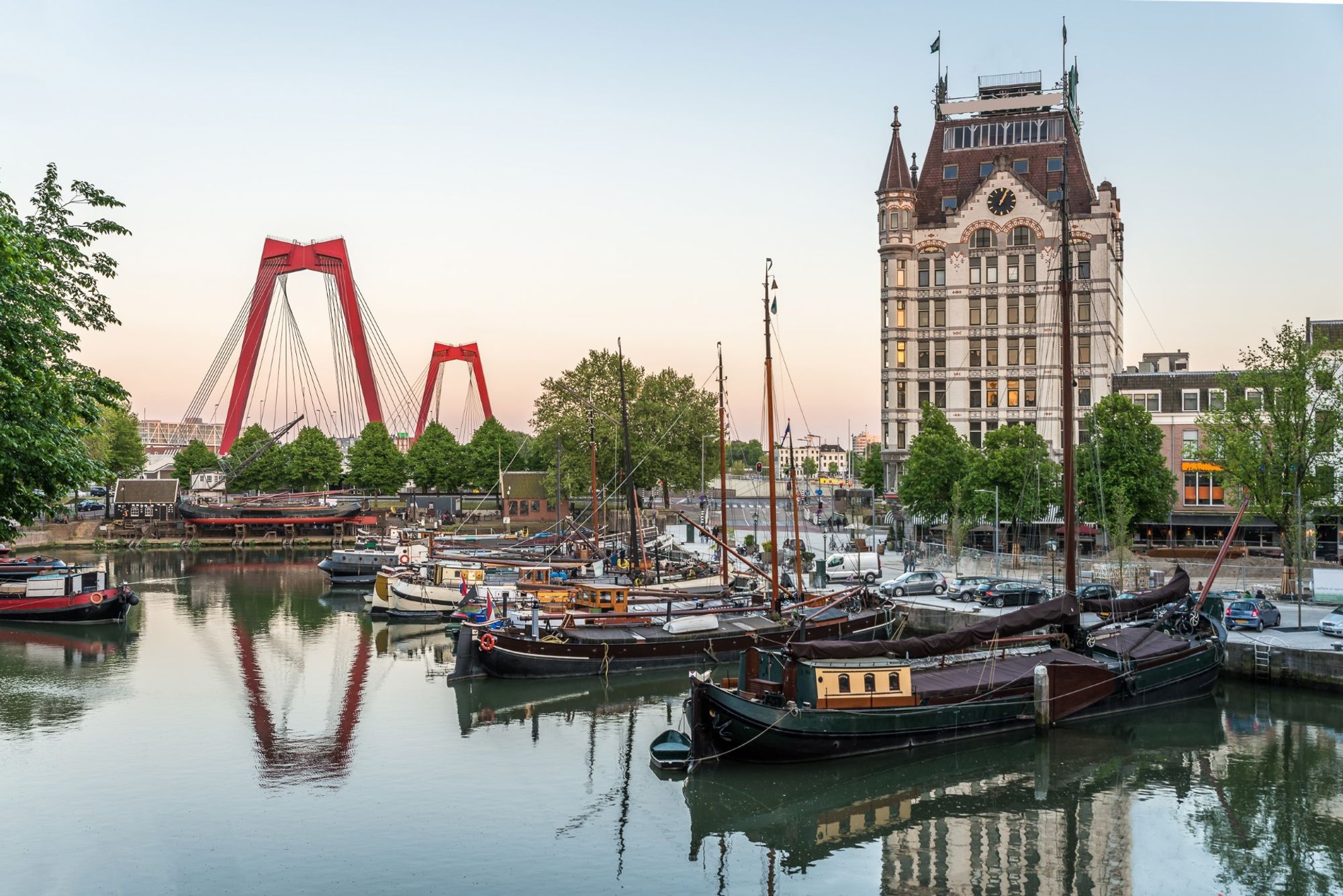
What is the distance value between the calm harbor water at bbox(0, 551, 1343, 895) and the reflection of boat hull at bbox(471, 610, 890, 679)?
69 centimetres

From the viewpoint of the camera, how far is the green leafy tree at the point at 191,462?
118 metres

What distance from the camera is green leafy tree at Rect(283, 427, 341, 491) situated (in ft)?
367

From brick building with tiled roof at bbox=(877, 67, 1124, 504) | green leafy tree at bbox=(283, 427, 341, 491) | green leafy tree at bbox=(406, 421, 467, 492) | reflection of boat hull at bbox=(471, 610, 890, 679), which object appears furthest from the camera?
green leafy tree at bbox=(406, 421, 467, 492)

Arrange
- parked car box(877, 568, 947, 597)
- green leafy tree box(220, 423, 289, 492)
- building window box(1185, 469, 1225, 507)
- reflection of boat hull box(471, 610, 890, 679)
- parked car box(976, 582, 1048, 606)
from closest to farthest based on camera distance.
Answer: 1. reflection of boat hull box(471, 610, 890, 679)
2. parked car box(976, 582, 1048, 606)
3. parked car box(877, 568, 947, 597)
4. building window box(1185, 469, 1225, 507)
5. green leafy tree box(220, 423, 289, 492)

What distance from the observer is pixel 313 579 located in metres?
69.4

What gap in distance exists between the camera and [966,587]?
46656 mm

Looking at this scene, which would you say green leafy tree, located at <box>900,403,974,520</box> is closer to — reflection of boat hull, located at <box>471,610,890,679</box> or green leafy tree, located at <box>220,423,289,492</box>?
reflection of boat hull, located at <box>471,610,890,679</box>

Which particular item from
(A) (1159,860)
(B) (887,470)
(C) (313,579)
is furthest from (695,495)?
(A) (1159,860)

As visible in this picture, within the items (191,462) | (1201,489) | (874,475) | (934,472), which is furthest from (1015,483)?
(191,462)

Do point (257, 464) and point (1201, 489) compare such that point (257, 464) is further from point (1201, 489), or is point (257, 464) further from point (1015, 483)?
point (1201, 489)

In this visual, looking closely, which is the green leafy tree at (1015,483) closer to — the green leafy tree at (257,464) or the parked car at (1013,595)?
the parked car at (1013,595)

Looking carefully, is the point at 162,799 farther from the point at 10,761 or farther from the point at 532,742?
the point at 532,742

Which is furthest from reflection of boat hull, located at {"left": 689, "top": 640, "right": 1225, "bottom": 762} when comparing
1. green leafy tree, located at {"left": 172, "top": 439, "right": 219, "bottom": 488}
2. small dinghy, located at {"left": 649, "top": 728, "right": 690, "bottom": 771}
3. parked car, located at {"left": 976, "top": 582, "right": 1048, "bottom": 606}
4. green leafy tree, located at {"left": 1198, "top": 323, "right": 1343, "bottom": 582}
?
green leafy tree, located at {"left": 172, "top": 439, "right": 219, "bottom": 488}

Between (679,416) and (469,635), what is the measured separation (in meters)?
57.9
